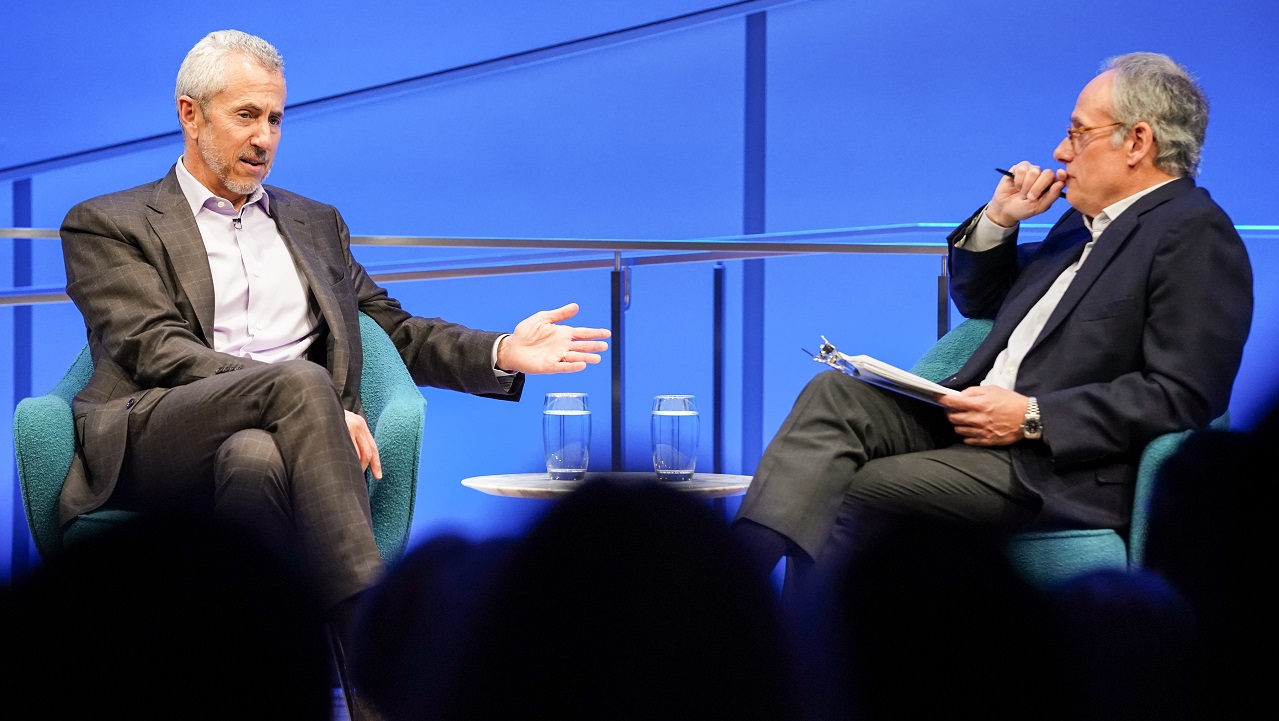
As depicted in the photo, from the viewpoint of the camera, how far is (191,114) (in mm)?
2090

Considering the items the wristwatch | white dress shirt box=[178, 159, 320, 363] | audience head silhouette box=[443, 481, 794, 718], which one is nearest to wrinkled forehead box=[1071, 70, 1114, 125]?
the wristwatch

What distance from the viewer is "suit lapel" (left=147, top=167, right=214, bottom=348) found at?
77.6 inches

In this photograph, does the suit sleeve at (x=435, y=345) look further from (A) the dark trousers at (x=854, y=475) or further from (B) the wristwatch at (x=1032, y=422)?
(B) the wristwatch at (x=1032, y=422)

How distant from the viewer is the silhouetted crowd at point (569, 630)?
57cm

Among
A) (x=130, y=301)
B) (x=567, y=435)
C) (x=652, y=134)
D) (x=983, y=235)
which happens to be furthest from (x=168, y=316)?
(x=652, y=134)

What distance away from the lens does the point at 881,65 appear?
14.9 ft

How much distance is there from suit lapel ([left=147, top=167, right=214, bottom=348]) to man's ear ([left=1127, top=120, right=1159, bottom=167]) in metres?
1.54

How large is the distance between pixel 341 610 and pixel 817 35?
377 centimetres

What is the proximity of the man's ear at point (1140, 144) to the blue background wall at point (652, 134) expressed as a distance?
1.67 metres

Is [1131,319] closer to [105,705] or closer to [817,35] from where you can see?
[105,705]

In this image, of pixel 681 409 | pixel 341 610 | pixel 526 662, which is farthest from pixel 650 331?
pixel 526 662

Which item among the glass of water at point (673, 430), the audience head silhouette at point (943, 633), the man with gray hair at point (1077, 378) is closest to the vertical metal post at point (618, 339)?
the glass of water at point (673, 430)

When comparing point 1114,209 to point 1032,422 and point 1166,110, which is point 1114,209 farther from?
point 1032,422

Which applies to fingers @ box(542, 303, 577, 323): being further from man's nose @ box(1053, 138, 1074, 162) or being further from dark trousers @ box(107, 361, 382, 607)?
man's nose @ box(1053, 138, 1074, 162)
